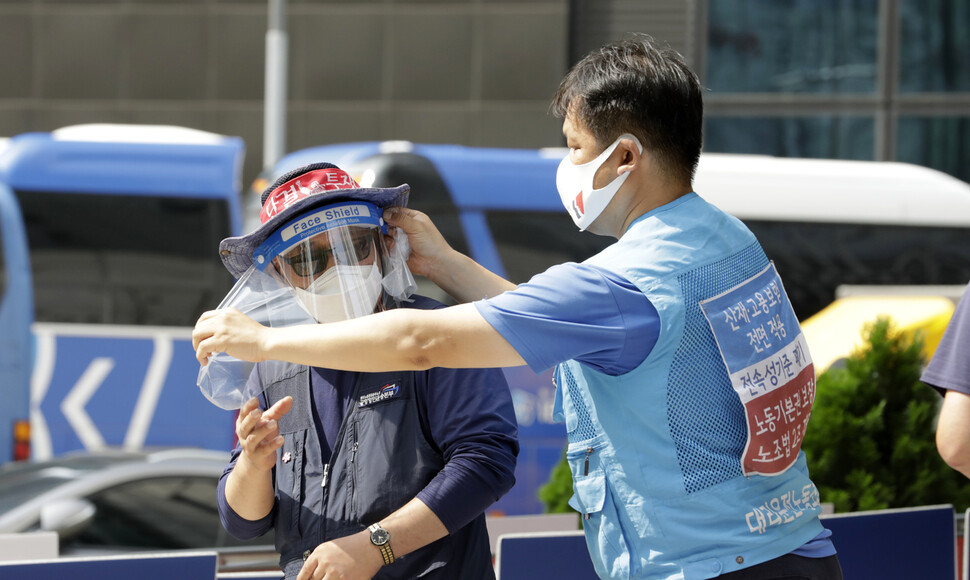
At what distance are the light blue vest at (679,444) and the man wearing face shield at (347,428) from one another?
35 centimetres

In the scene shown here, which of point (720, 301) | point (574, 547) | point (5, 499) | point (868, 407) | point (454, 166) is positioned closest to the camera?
point (720, 301)

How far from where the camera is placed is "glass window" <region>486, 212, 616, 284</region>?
8000 mm

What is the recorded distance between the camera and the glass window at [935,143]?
45.3ft

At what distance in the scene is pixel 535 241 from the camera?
8.05 m

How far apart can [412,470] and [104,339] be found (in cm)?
675

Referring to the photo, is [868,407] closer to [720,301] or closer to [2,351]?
[720,301]

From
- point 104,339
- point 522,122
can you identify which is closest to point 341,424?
point 104,339

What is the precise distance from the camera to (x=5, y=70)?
14.3 metres

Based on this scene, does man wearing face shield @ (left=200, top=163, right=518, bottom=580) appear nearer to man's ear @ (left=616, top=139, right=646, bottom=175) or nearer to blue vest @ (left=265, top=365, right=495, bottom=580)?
blue vest @ (left=265, top=365, right=495, bottom=580)

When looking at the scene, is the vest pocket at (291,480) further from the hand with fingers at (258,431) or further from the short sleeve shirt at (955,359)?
the short sleeve shirt at (955,359)

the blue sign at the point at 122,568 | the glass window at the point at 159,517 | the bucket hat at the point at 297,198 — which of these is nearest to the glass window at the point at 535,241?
the glass window at the point at 159,517

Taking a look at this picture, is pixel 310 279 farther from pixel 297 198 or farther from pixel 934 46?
pixel 934 46

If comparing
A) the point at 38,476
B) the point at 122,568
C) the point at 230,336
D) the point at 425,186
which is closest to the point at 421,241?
the point at 230,336

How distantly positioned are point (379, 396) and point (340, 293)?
24 centimetres
